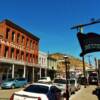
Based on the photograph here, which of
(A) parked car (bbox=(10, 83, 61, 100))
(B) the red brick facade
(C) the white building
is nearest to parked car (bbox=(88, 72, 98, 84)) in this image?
(B) the red brick facade

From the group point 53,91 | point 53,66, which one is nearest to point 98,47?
point 53,91

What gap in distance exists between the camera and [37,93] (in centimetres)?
1438

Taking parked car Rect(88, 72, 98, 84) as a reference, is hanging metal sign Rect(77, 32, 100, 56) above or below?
above

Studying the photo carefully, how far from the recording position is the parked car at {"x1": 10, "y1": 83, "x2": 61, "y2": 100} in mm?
13836

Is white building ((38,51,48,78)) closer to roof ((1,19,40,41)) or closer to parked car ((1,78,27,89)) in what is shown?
roof ((1,19,40,41))

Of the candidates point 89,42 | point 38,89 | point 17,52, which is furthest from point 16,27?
point 89,42

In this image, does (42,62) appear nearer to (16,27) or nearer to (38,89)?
(16,27)

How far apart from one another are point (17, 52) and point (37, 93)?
38209 millimetres

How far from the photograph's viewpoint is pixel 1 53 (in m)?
45.0

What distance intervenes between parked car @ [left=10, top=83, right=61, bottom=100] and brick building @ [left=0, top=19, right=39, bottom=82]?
29196mm

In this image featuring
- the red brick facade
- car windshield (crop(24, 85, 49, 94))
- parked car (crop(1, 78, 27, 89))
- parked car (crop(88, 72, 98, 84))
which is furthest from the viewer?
parked car (crop(88, 72, 98, 84))

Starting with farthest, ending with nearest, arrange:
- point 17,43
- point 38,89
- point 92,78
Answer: point 92,78
point 17,43
point 38,89

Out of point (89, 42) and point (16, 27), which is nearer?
point (89, 42)

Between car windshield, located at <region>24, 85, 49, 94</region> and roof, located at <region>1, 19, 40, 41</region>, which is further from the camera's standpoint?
roof, located at <region>1, 19, 40, 41</region>
